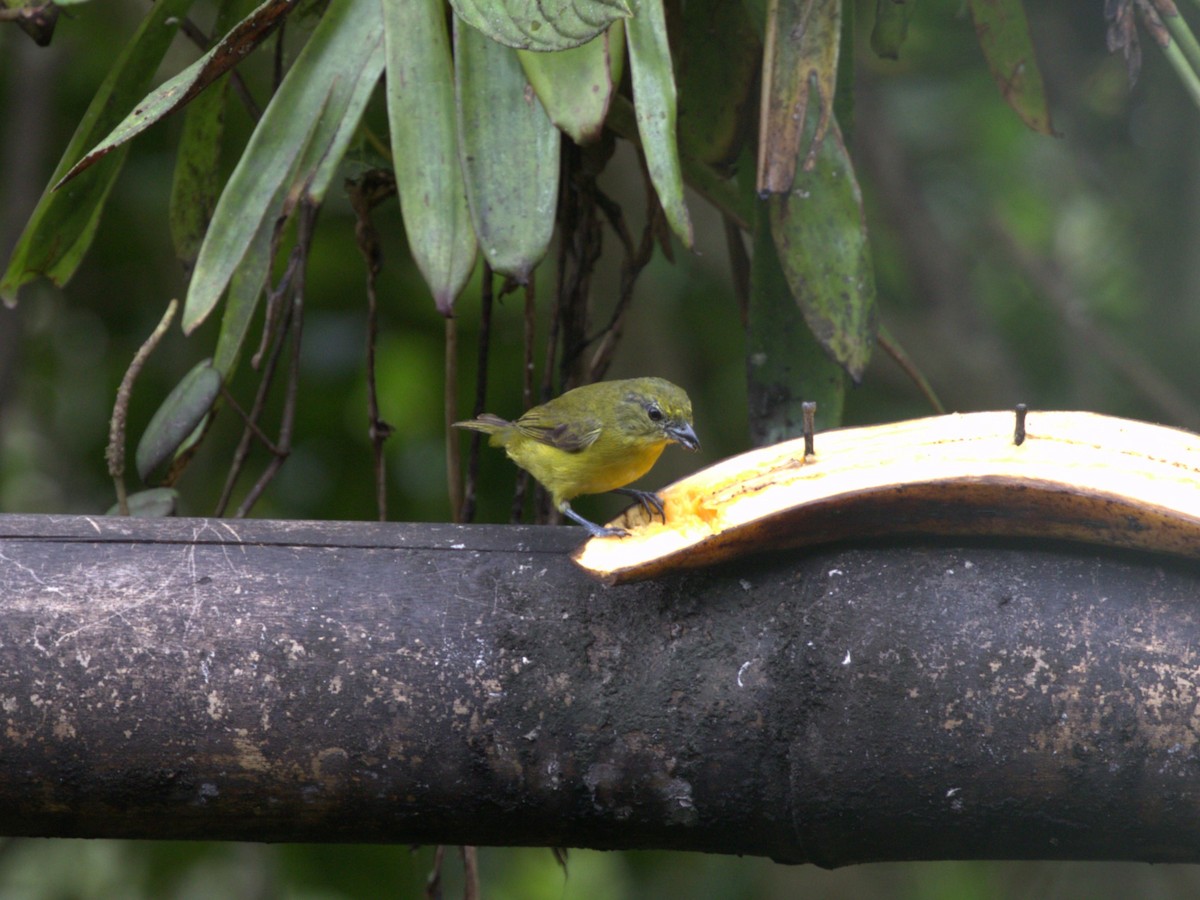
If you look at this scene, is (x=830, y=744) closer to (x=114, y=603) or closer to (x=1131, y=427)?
(x=1131, y=427)

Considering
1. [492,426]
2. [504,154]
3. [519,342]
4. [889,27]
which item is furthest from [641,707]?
[519,342]

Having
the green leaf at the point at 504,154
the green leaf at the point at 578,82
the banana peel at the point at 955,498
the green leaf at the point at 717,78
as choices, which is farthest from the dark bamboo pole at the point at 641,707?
the green leaf at the point at 717,78

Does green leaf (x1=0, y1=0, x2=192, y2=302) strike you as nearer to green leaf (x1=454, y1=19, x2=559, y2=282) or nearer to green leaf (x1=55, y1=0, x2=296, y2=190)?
green leaf (x1=55, y1=0, x2=296, y2=190)

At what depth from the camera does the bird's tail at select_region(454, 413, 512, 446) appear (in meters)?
2.14

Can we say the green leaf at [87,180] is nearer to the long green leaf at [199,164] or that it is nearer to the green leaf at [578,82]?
the long green leaf at [199,164]

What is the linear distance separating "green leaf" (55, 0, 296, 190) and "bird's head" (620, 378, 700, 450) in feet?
3.22

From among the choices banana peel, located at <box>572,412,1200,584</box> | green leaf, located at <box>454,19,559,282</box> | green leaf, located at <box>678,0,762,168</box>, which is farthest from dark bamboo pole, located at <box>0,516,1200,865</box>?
green leaf, located at <box>678,0,762,168</box>

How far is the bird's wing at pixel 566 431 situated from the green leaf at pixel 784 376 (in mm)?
433

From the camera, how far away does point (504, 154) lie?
162 centimetres

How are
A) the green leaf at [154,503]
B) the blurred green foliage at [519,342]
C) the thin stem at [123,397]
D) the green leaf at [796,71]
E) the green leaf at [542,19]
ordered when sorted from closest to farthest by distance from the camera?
the green leaf at [542,19], the thin stem at [123,397], the green leaf at [796,71], the green leaf at [154,503], the blurred green foliage at [519,342]

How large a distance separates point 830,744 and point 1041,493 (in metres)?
0.32

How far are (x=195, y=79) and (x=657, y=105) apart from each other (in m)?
0.59

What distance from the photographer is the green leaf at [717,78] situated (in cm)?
199

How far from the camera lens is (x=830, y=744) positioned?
4.00ft
